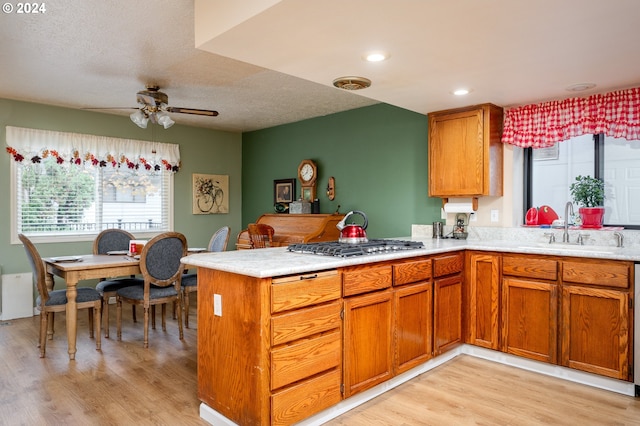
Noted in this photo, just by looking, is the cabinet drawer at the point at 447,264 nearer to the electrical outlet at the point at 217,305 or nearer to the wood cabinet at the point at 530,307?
the wood cabinet at the point at 530,307

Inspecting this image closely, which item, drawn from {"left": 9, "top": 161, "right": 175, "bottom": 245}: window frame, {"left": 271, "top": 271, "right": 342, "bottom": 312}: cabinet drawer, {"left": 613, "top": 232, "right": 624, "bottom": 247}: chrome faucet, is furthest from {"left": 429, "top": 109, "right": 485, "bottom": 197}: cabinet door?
{"left": 9, "top": 161, "right": 175, "bottom": 245}: window frame

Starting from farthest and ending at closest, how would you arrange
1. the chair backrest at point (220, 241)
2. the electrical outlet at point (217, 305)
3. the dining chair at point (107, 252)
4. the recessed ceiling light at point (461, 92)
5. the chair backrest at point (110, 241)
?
1. the chair backrest at point (220, 241)
2. the chair backrest at point (110, 241)
3. the dining chair at point (107, 252)
4. the recessed ceiling light at point (461, 92)
5. the electrical outlet at point (217, 305)

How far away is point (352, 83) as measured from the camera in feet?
9.87

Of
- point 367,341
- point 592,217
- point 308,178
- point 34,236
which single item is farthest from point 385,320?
point 34,236

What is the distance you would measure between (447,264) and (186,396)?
2.02m

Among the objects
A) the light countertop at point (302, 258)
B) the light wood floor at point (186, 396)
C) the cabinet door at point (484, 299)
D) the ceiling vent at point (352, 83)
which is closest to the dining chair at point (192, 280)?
the light wood floor at point (186, 396)

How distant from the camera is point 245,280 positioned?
2104mm

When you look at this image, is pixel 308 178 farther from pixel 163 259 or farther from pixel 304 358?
pixel 304 358

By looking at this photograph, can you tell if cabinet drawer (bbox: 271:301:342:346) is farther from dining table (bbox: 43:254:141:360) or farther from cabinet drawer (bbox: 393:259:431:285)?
dining table (bbox: 43:254:141:360)

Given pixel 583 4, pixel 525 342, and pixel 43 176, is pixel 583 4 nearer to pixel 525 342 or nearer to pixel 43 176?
pixel 525 342

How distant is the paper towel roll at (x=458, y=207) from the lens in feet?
12.8

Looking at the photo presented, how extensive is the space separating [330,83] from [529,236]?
210 cm

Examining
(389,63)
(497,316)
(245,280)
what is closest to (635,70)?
(389,63)

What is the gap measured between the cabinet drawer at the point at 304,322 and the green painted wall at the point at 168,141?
162 inches
